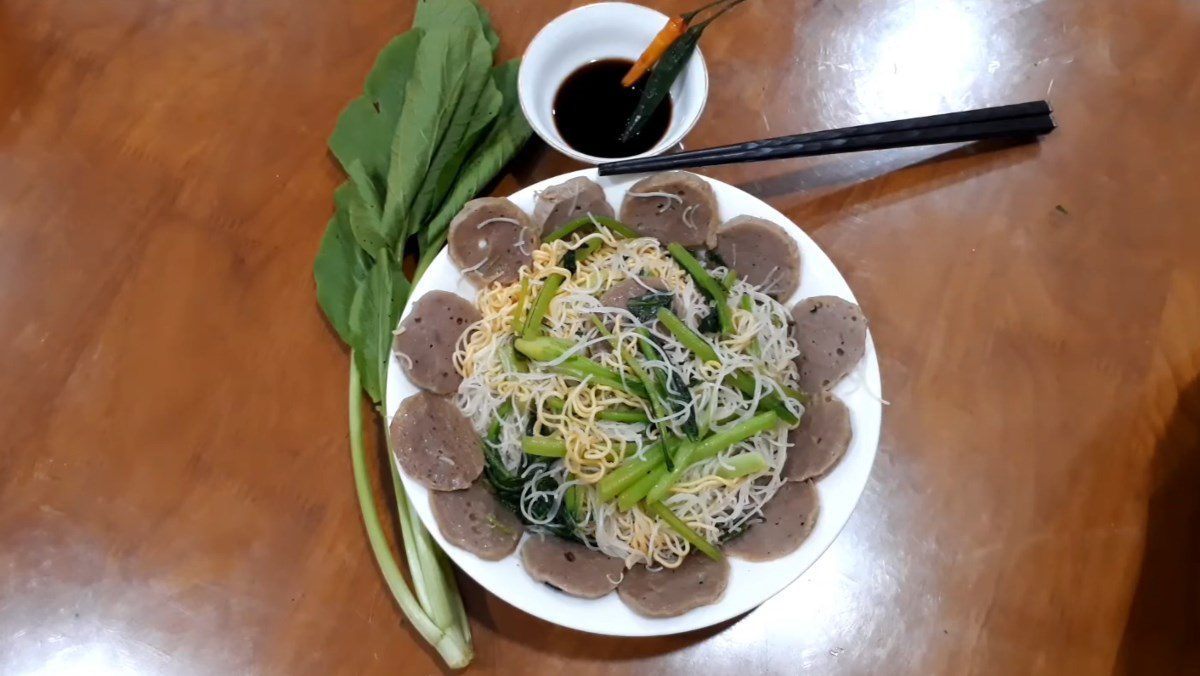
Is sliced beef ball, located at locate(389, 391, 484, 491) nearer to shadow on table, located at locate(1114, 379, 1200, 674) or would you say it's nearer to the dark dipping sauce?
the dark dipping sauce

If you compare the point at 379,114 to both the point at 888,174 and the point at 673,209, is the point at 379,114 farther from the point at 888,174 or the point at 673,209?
the point at 888,174

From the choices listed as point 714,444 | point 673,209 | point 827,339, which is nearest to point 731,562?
point 714,444

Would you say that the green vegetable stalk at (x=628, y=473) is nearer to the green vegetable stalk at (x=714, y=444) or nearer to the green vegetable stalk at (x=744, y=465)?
the green vegetable stalk at (x=714, y=444)

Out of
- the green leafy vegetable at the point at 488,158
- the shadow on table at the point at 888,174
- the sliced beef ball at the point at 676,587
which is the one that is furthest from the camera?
the shadow on table at the point at 888,174

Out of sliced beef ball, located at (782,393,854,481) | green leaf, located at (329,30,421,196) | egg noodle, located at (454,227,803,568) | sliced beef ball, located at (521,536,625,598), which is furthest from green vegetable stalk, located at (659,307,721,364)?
green leaf, located at (329,30,421,196)

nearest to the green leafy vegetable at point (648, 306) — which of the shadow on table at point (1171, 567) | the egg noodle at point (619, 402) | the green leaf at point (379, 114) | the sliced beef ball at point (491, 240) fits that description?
the egg noodle at point (619, 402)

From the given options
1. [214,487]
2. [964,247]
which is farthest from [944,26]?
[214,487]
